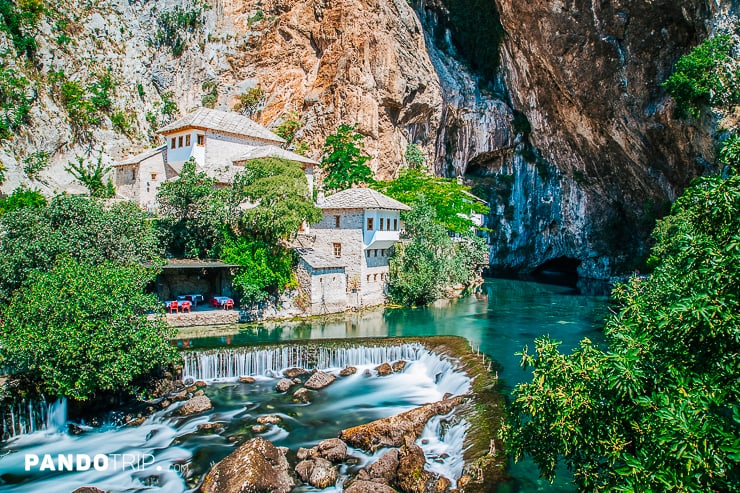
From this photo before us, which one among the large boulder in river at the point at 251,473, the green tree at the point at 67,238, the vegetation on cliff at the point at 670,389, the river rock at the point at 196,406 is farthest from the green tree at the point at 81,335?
the vegetation on cliff at the point at 670,389

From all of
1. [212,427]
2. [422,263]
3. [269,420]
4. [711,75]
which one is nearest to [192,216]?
[422,263]

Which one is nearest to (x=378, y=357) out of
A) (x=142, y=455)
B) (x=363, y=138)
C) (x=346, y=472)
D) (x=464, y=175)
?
(x=346, y=472)

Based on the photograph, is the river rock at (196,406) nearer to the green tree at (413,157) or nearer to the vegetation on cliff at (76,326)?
the vegetation on cliff at (76,326)

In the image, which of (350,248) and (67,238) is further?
(350,248)

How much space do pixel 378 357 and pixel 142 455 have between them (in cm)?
889

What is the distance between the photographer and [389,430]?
1295 centimetres

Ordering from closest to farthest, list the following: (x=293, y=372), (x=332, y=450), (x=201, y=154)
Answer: (x=332, y=450) → (x=293, y=372) → (x=201, y=154)

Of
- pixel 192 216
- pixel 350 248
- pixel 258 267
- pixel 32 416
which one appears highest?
pixel 192 216

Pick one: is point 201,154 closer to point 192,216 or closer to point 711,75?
point 192,216

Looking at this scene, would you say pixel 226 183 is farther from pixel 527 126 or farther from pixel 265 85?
pixel 527 126

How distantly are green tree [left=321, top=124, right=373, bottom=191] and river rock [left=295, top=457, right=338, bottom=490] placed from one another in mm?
27170

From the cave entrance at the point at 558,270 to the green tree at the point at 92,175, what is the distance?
36.9 metres

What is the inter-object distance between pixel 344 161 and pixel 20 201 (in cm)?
2032

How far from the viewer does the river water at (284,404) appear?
38.3 ft
